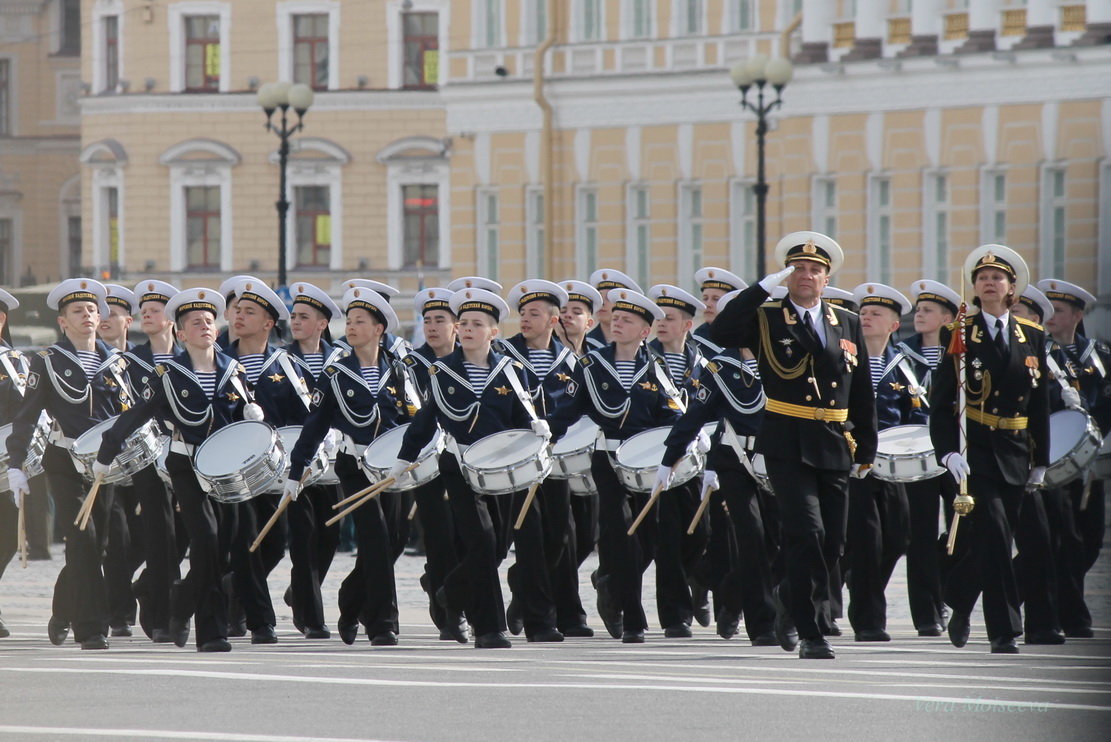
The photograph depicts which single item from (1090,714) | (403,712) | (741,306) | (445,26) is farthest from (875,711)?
(445,26)

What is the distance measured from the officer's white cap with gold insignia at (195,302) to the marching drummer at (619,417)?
1.88 metres

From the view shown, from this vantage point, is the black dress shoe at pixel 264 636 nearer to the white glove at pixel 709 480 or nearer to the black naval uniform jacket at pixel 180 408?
the black naval uniform jacket at pixel 180 408

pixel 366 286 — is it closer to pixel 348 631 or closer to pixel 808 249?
pixel 348 631

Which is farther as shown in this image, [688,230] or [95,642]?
[688,230]

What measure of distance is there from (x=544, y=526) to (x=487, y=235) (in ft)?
111

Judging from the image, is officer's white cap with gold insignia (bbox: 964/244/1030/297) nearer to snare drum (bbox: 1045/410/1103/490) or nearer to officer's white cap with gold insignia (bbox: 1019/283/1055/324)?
snare drum (bbox: 1045/410/1103/490)

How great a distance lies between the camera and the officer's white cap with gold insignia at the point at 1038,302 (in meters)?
15.3

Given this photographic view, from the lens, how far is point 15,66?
213 feet

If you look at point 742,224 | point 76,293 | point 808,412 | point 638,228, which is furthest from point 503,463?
point 638,228

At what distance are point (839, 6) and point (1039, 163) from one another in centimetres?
528

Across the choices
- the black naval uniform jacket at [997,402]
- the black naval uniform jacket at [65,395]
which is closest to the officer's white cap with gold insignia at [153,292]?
the black naval uniform jacket at [65,395]

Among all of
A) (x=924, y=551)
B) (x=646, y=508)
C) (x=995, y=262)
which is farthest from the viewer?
(x=924, y=551)

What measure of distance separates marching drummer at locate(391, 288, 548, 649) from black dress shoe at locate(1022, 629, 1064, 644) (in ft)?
8.37

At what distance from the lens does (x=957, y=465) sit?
13.3m
